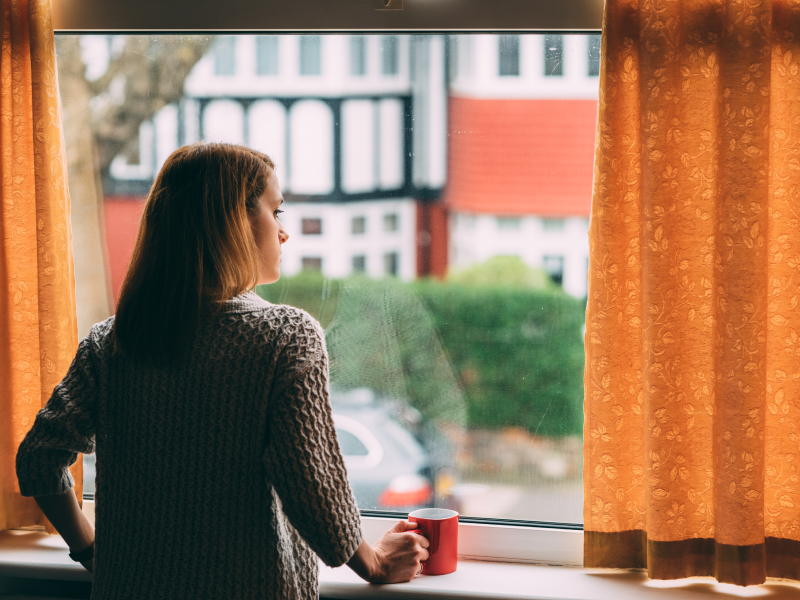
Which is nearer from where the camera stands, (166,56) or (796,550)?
(796,550)

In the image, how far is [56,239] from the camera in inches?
54.6

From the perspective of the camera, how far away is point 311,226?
1.56 metres

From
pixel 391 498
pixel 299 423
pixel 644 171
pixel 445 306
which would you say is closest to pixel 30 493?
pixel 299 423

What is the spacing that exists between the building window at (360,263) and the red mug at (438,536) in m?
0.56

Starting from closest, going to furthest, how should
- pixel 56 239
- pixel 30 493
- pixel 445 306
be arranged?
1. pixel 30 493
2. pixel 56 239
3. pixel 445 306

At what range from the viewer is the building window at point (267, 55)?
1.51 m

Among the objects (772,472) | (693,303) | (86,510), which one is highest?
(693,303)

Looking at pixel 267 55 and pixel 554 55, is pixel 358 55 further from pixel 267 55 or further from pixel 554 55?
pixel 554 55

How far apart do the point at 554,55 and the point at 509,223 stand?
0.37 meters

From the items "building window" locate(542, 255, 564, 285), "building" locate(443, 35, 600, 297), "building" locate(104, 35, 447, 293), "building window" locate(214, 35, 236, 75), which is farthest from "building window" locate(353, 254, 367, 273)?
"building window" locate(214, 35, 236, 75)

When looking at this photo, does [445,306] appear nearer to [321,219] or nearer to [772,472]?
[321,219]

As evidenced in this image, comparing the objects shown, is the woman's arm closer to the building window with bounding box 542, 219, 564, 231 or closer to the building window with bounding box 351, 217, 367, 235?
the building window with bounding box 351, 217, 367, 235

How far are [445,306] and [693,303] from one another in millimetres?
525

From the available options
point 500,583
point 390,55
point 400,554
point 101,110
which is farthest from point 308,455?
point 101,110
